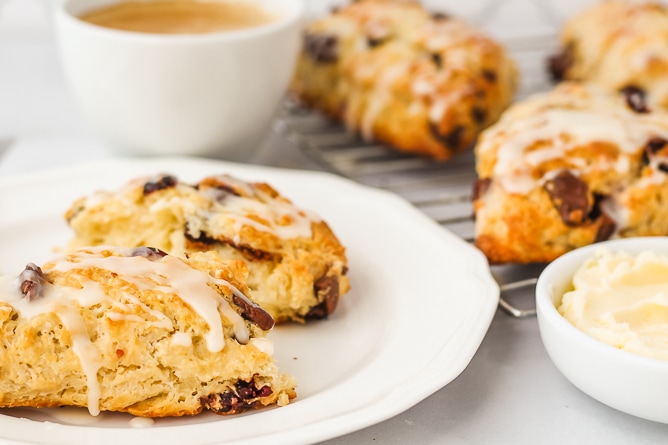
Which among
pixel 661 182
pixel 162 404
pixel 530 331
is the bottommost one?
pixel 530 331

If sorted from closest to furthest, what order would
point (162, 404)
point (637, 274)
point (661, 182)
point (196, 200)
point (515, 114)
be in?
point (162, 404) < point (637, 274) < point (196, 200) < point (661, 182) < point (515, 114)

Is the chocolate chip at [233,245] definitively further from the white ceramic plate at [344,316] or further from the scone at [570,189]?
the scone at [570,189]

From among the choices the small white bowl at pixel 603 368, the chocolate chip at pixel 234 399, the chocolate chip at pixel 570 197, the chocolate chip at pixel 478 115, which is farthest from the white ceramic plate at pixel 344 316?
the chocolate chip at pixel 478 115

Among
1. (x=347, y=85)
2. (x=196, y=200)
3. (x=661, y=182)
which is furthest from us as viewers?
(x=347, y=85)

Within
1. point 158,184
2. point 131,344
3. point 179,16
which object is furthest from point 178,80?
point 131,344

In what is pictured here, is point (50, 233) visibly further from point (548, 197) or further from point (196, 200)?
point (548, 197)

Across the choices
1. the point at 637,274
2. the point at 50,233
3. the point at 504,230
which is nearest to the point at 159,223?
the point at 50,233

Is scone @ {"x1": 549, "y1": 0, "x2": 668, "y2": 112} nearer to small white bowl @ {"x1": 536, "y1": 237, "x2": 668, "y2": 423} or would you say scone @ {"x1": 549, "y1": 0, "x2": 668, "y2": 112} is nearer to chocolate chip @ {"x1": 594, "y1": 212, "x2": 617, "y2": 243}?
chocolate chip @ {"x1": 594, "y1": 212, "x2": 617, "y2": 243}
